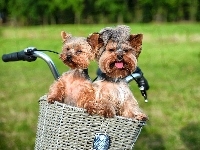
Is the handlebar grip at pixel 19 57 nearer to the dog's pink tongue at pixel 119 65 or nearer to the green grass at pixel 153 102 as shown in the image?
the dog's pink tongue at pixel 119 65

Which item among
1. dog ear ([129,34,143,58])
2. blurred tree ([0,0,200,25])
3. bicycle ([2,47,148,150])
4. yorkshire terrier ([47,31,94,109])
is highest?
dog ear ([129,34,143,58])

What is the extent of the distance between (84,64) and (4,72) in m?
12.4

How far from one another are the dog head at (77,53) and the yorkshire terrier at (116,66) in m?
0.05

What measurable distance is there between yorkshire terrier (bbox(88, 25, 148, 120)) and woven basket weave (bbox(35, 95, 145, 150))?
2.8 inches

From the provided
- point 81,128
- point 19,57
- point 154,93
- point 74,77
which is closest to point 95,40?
point 74,77

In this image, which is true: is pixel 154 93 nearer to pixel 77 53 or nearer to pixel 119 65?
A: pixel 77 53

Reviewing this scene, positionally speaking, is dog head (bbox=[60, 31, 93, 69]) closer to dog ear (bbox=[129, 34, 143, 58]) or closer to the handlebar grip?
dog ear (bbox=[129, 34, 143, 58])

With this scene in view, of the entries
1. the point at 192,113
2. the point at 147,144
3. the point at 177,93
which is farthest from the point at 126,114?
the point at 177,93

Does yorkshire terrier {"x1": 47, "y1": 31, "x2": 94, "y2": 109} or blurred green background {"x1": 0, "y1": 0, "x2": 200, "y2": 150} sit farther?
blurred green background {"x1": 0, "y1": 0, "x2": 200, "y2": 150}

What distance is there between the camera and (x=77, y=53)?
2.89 meters

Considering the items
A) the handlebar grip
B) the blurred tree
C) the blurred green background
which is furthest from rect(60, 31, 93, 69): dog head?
the blurred tree

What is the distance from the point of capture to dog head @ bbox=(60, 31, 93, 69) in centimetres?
288

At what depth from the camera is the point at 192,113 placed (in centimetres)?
876

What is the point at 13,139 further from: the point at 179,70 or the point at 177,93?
the point at 179,70
